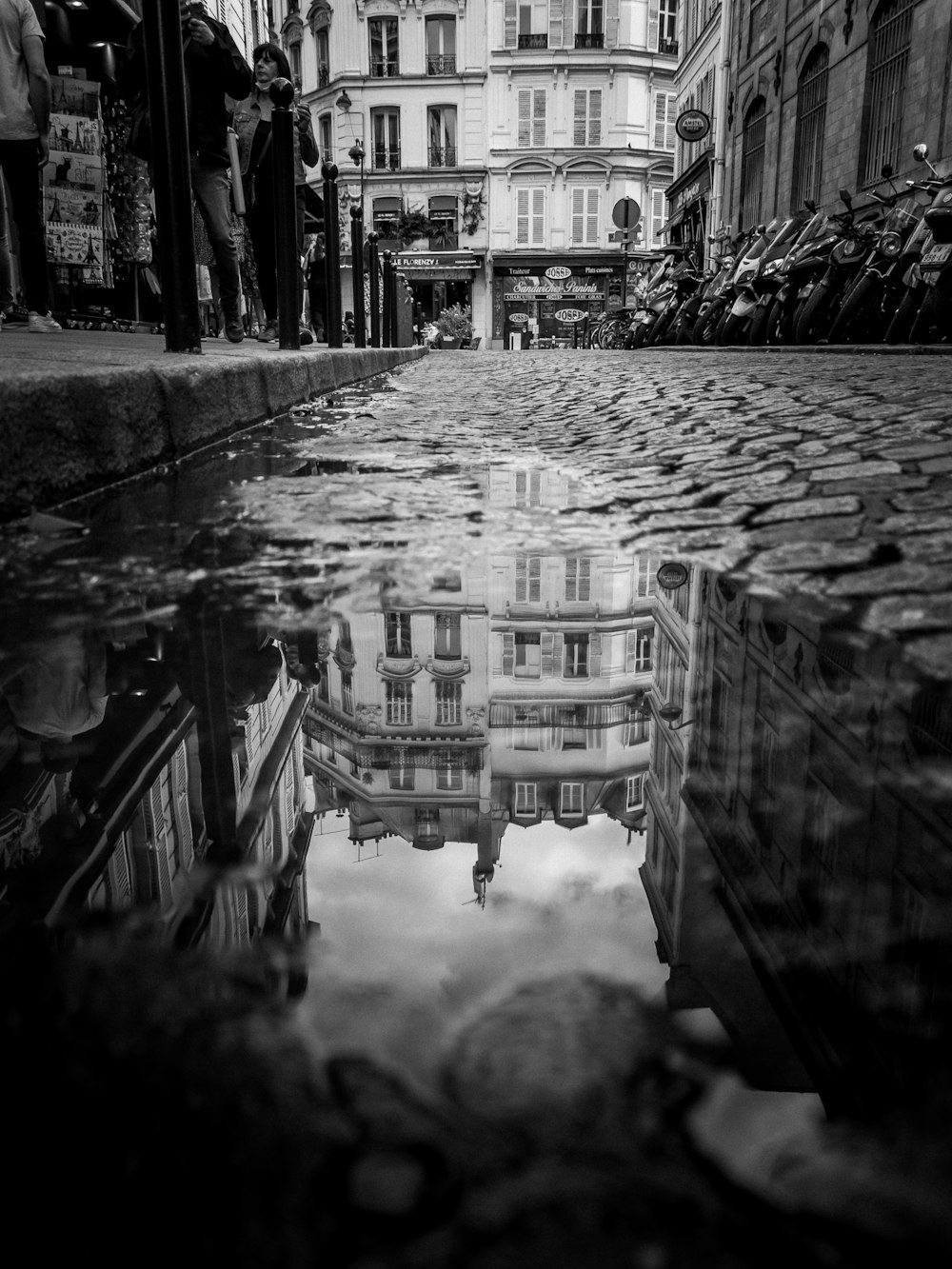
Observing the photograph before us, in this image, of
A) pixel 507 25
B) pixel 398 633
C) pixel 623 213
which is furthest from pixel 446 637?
Result: pixel 507 25

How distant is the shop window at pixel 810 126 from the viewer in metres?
16.8

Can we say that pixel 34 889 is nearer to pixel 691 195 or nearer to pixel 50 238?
pixel 50 238

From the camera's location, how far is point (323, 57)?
3809 cm

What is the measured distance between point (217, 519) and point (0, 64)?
164 inches

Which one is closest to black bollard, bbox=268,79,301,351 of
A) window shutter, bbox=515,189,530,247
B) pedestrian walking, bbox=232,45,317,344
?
pedestrian walking, bbox=232,45,317,344

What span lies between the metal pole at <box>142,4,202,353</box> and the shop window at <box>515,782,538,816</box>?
3142 millimetres

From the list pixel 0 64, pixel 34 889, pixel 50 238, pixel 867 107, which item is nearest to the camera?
pixel 34 889

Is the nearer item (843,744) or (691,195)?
(843,744)

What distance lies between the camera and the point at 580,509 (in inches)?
94.7

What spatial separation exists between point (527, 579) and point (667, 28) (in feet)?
136

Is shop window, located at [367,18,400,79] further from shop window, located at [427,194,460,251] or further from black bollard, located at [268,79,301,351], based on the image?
black bollard, located at [268,79,301,351]

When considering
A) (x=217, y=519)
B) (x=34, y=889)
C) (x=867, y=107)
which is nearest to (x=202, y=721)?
(x=34, y=889)

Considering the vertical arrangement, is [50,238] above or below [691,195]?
below

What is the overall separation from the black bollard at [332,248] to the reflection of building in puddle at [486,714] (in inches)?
215
